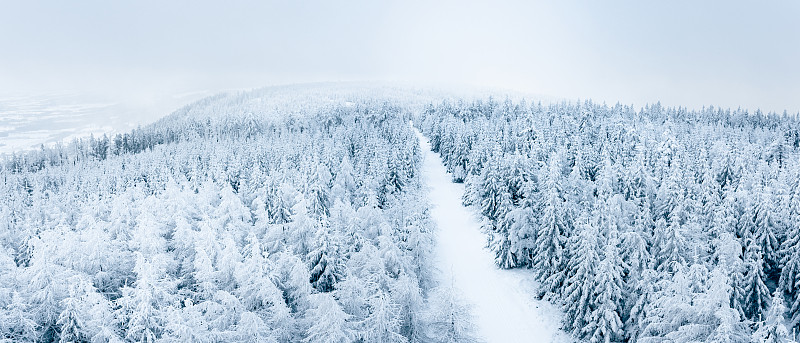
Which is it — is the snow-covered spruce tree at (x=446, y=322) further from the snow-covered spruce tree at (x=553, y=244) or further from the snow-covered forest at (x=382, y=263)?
the snow-covered spruce tree at (x=553, y=244)

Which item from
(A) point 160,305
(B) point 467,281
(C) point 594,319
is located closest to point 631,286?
(C) point 594,319

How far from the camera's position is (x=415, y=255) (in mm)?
33031

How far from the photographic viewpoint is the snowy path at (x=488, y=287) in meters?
33.2

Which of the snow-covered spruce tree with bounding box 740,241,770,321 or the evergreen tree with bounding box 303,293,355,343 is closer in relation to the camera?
the evergreen tree with bounding box 303,293,355,343

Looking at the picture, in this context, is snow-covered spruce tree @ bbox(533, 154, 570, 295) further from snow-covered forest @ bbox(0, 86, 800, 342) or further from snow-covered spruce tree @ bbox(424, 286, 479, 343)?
snow-covered spruce tree @ bbox(424, 286, 479, 343)

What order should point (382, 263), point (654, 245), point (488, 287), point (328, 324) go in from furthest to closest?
point (488, 287)
point (654, 245)
point (382, 263)
point (328, 324)

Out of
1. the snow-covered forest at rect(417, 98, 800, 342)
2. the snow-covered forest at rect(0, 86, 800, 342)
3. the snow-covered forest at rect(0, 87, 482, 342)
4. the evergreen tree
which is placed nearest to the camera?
the snow-covered forest at rect(0, 87, 482, 342)

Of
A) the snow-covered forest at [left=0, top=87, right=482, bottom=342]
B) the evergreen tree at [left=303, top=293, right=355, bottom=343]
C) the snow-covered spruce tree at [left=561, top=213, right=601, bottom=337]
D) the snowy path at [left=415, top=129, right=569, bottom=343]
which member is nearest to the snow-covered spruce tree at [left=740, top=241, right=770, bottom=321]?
the snow-covered spruce tree at [left=561, top=213, right=601, bottom=337]

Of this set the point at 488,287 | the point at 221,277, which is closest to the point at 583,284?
the point at 488,287

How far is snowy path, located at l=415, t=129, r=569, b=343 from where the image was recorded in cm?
3316

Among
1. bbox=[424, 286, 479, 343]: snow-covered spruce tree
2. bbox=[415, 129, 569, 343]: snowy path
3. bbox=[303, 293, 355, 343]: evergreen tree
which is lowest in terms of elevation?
bbox=[415, 129, 569, 343]: snowy path

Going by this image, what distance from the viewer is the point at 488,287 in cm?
3959

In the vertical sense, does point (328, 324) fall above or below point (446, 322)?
above

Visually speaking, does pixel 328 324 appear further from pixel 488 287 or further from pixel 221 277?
pixel 488 287
